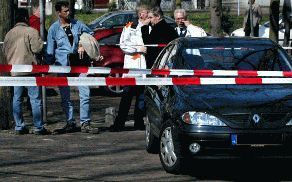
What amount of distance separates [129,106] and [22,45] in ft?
6.80

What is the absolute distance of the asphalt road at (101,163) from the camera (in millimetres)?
11570

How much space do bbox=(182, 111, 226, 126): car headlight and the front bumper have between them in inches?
2.3

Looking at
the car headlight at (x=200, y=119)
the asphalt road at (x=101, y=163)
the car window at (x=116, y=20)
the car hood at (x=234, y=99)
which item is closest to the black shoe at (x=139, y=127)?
the asphalt road at (x=101, y=163)

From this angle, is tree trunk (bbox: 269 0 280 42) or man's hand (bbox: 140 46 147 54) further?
tree trunk (bbox: 269 0 280 42)

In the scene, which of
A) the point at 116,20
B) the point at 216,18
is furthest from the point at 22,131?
the point at 116,20

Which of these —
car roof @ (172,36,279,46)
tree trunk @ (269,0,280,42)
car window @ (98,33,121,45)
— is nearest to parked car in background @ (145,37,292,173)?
car roof @ (172,36,279,46)

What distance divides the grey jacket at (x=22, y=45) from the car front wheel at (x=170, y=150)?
3744mm

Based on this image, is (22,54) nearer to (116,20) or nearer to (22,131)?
(22,131)

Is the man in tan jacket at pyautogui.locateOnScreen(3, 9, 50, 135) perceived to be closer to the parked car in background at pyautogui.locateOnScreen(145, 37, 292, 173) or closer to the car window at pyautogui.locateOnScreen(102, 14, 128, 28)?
the parked car in background at pyautogui.locateOnScreen(145, 37, 292, 173)

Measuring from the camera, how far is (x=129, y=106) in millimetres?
16328

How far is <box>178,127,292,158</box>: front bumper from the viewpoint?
11.2 m

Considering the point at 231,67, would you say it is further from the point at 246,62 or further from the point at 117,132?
the point at 117,132

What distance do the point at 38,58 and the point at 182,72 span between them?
3681mm

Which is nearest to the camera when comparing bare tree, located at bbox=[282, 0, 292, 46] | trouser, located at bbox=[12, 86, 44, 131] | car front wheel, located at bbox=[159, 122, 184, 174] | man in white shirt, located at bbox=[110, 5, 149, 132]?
car front wheel, located at bbox=[159, 122, 184, 174]
